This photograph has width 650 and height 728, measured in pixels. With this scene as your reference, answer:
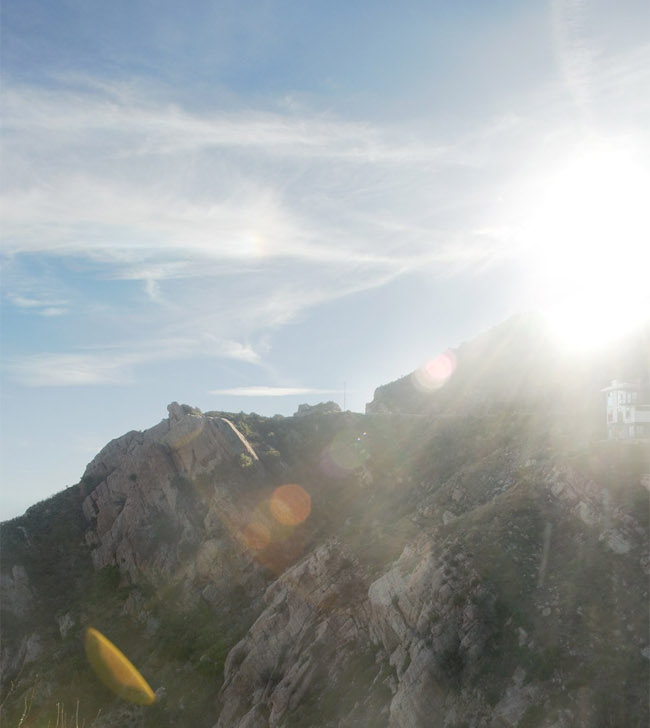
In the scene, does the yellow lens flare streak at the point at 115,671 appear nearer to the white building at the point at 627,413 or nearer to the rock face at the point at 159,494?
the rock face at the point at 159,494

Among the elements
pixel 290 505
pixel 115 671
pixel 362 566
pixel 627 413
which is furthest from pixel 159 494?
pixel 627 413

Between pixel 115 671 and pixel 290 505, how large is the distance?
1694cm

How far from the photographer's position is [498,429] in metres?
42.0

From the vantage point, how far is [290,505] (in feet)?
150

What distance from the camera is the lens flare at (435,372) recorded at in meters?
69.9

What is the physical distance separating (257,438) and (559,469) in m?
30.2

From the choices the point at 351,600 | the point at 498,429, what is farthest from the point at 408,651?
the point at 498,429

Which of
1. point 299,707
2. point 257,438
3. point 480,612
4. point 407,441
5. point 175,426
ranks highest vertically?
point 175,426

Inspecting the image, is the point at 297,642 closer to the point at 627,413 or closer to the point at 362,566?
the point at 362,566

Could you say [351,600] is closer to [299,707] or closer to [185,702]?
[299,707]

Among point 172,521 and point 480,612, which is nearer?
point 480,612

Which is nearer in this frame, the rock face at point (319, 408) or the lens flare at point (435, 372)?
the rock face at point (319, 408)

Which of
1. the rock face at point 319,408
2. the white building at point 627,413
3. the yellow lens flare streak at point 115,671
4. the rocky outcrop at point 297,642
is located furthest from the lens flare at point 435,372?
the yellow lens flare streak at point 115,671

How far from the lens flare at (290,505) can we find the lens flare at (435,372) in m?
28.1
